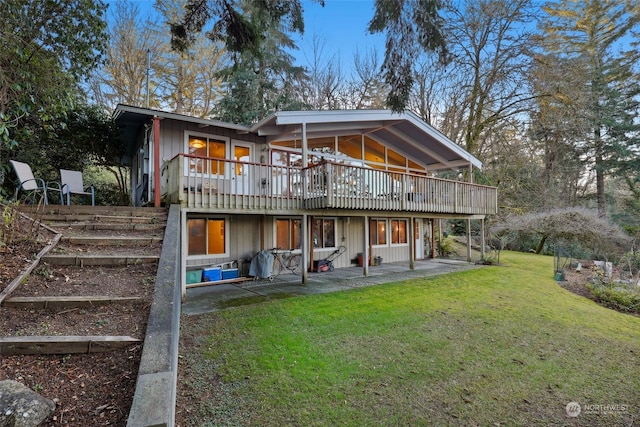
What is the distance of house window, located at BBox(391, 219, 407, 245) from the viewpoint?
13234mm

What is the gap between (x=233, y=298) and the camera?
21.4 ft

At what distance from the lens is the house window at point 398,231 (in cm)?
1323

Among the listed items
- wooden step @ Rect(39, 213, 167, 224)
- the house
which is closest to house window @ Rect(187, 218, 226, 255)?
the house

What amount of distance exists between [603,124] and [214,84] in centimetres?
2231

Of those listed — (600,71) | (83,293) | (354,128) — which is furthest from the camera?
(600,71)

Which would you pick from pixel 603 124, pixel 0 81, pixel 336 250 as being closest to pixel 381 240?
pixel 336 250

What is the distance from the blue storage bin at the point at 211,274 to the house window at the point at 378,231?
6320 mm

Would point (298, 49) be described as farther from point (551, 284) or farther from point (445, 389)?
point (445, 389)

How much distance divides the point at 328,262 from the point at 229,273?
11.3ft

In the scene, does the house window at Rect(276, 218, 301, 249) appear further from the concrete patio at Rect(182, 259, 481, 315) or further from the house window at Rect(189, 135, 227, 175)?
the house window at Rect(189, 135, 227, 175)

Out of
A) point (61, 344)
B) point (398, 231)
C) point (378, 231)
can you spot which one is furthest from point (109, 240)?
point (398, 231)

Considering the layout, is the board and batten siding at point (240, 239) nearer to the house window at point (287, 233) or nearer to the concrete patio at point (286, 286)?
the house window at point (287, 233)

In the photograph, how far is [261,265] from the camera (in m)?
8.56

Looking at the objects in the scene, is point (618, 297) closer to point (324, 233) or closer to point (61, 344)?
point (324, 233)
